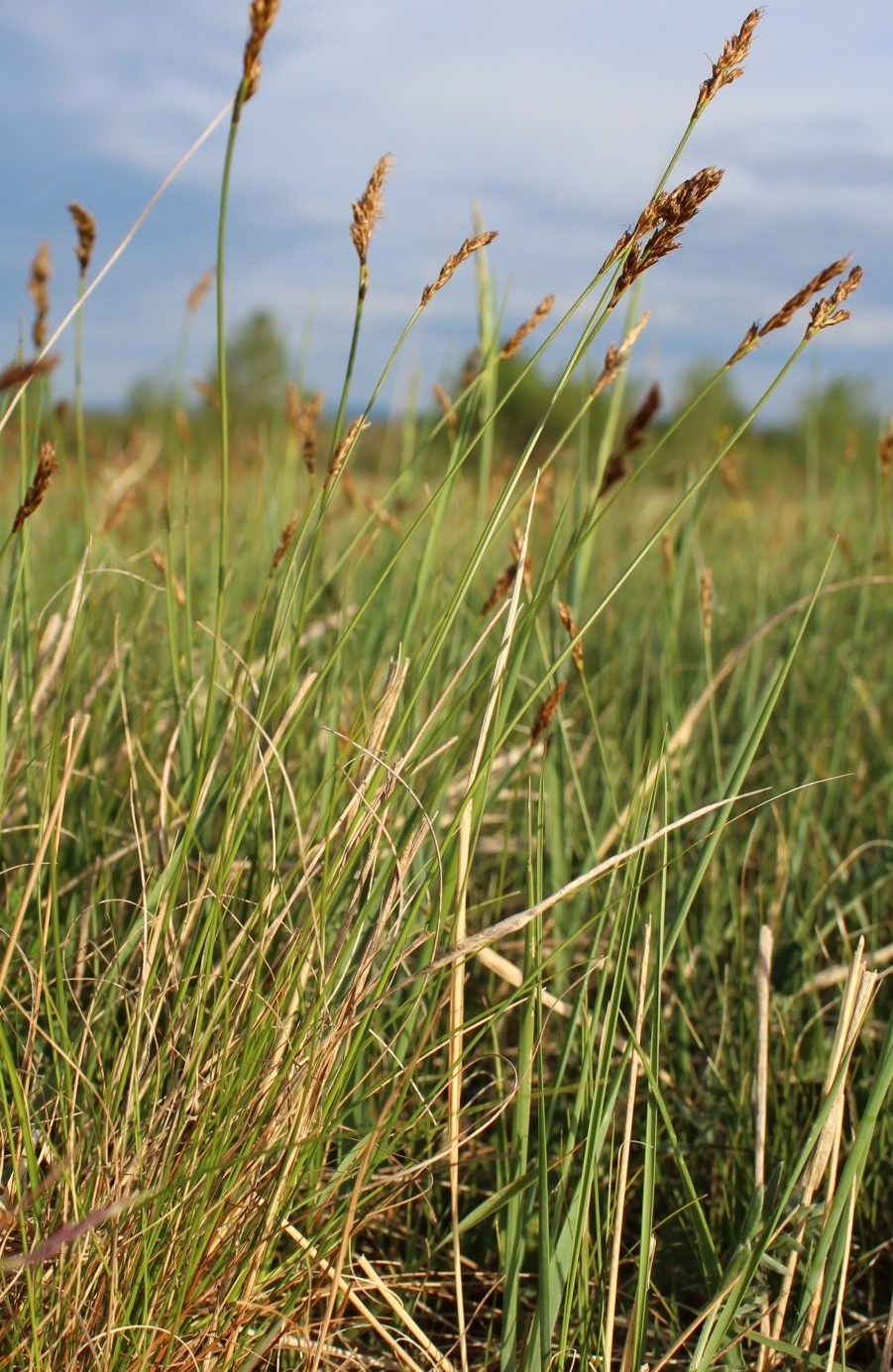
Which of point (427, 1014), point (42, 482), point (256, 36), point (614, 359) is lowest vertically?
point (427, 1014)

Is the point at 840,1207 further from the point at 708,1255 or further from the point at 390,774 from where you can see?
the point at 390,774

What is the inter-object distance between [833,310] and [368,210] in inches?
13.8

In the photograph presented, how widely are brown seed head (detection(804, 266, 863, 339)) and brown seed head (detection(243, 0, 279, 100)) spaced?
429mm

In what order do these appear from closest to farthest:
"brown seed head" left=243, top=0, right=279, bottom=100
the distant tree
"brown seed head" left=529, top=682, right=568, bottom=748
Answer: "brown seed head" left=243, top=0, right=279, bottom=100, "brown seed head" left=529, top=682, right=568, bottom=748, the distant tree

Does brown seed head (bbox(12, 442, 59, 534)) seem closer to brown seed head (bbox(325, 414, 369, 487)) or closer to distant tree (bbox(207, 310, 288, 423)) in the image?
brown seed head (bbox(325, 414, 369, 487))

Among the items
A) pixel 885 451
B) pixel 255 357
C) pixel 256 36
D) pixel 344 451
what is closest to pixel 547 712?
pixel 344 451

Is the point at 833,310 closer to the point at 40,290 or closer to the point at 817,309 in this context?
the point at 817,309

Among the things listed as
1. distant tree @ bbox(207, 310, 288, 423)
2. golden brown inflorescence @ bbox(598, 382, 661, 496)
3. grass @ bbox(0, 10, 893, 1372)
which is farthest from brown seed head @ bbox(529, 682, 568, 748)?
distant tree @ bbox(207, 310, 288, 423)

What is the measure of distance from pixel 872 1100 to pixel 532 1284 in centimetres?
40

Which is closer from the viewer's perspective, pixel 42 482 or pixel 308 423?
pixel 42 482

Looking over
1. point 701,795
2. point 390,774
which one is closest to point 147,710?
point 390,774

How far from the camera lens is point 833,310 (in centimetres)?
85

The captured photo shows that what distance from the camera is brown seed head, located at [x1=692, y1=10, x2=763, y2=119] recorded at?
82 centimetres

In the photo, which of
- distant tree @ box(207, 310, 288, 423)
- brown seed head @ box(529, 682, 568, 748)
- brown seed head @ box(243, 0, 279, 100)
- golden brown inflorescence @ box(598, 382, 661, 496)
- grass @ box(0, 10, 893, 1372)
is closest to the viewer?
brown seed head @ box(243, 0, 279, 100)
